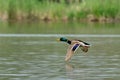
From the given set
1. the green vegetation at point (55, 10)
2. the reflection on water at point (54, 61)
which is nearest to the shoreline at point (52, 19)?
the green vegetation at point (55, 10)

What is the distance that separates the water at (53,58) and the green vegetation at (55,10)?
33.1 feet

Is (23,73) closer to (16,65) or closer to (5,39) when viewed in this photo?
(16,65)

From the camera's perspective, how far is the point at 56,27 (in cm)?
3869

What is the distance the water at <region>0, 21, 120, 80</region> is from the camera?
58.9ft

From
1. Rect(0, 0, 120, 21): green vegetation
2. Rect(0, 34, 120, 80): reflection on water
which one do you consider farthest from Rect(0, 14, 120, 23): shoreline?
Rect(0, 34, 120, 80): reflection on water

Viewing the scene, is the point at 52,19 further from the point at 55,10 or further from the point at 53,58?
the point at 53,58

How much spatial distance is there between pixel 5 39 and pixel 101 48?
599cm

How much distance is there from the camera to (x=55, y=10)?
4391 cm

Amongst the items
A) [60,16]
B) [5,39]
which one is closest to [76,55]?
[5,39]

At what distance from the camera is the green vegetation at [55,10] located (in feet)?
142

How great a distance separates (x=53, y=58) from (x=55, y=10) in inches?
858

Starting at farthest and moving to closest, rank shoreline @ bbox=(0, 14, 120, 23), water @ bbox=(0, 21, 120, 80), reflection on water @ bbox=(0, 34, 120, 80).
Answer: shoreline @ bbox=(0, 14, 120, 23) → water @ bbox=(0, 21, 120, 80) → reflection on water @ bbox=(0, 34, 120, 80)

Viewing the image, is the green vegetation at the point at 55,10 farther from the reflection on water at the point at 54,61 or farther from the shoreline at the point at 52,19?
the reflection on water at the point at 54,61

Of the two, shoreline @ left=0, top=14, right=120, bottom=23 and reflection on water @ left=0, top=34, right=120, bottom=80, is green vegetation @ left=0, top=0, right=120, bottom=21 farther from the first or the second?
reflection on water @ left=0, top=34, right=120, bottom=80
